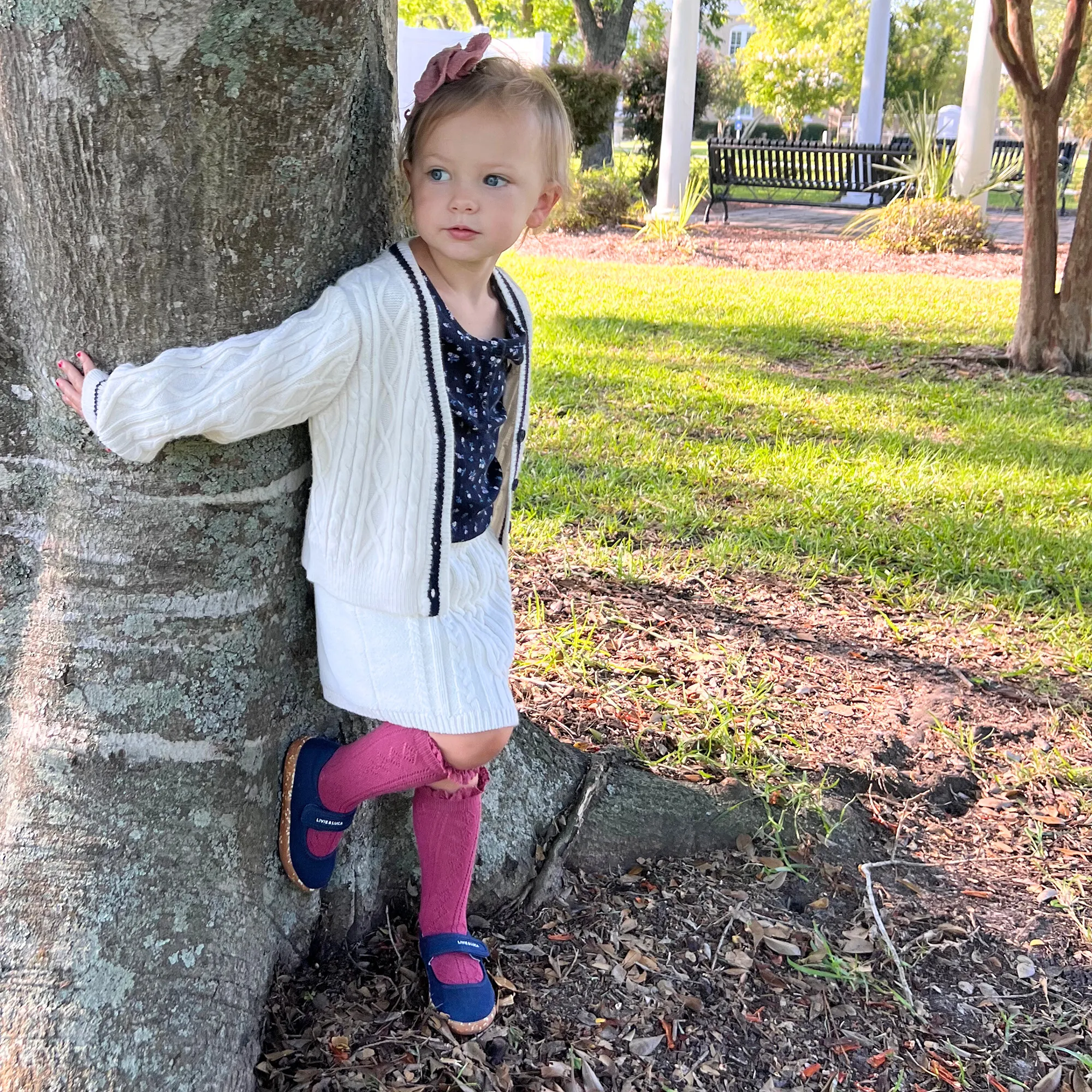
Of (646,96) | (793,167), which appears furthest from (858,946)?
(646,96)

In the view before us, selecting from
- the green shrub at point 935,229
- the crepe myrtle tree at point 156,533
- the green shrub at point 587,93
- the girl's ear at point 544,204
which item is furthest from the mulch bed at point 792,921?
the green shrub at point 587,93

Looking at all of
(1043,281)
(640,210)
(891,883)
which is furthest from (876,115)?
(891,883)

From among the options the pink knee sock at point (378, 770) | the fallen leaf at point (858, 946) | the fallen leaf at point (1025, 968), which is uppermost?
the pink knee sock at point (378, 770)

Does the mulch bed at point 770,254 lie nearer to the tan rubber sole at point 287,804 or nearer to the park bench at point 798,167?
the park bench at point 798,167

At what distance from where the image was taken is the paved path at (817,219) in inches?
526

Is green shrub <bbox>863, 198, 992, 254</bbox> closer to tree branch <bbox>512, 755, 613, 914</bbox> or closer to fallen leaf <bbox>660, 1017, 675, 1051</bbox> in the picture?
tree branch <bbox>512, 755, 613, 914</bbox>

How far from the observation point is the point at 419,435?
168 centimetres

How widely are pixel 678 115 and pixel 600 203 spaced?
63.0 inches

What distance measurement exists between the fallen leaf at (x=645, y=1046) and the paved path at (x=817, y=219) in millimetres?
12184

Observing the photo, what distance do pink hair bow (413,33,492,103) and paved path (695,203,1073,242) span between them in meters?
12.0

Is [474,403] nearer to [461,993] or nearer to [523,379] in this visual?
[523,379]

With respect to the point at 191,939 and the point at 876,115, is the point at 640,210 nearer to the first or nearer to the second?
the point at 876,115

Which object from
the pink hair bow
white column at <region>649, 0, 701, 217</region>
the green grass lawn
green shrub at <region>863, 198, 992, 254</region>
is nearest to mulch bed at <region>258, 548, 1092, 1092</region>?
the green grass lawn

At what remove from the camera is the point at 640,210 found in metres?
13.4
